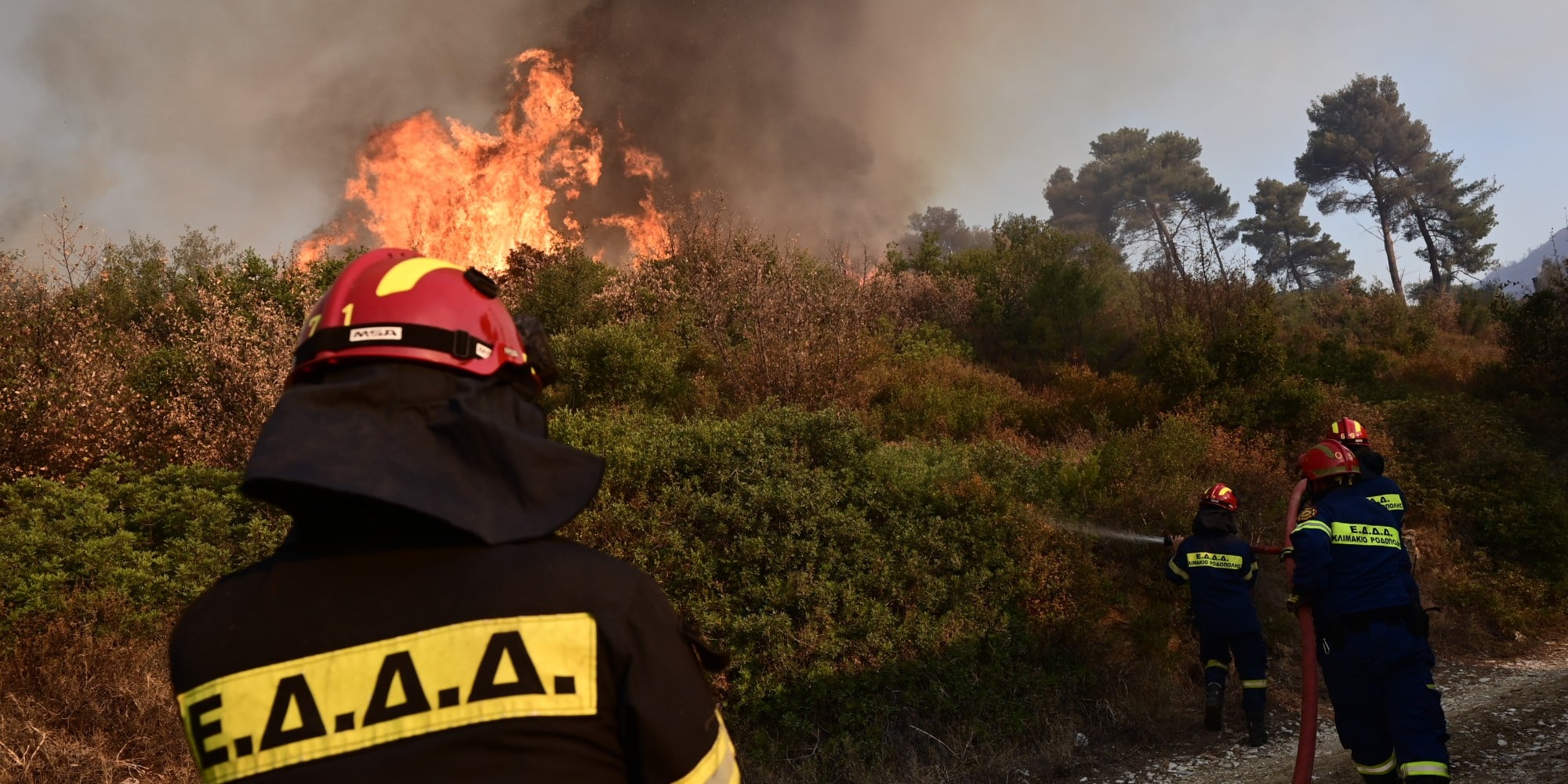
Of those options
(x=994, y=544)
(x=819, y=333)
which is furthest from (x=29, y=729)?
(x=819, y=333)

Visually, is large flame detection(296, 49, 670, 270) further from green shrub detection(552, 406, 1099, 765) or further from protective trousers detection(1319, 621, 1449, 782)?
protective trousers detection(1319, 621, 1449, 782)

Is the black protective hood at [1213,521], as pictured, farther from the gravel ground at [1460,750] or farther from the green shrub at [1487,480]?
the green shrub at [1487,480]

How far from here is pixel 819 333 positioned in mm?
13898

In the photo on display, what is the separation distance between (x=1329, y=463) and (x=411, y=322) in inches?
220

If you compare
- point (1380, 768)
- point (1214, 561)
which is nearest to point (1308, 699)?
point (1380, 768)

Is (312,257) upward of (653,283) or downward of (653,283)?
upward

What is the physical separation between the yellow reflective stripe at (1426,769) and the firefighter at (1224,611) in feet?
8.74

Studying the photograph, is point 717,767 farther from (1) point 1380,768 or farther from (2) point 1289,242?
(2) point 1289,242

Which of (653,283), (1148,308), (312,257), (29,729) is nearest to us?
(29,729)

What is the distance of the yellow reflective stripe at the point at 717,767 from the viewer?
131 cm

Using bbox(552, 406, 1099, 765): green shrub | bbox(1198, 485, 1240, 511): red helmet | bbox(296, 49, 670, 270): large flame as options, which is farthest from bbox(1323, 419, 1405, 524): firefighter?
bbox(296, 49, 670, 270): large flame

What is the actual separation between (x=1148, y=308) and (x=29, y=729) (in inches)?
760

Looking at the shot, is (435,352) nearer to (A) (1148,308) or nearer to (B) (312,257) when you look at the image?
(B) (312,257)

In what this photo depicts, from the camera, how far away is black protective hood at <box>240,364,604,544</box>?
1.22 metres
